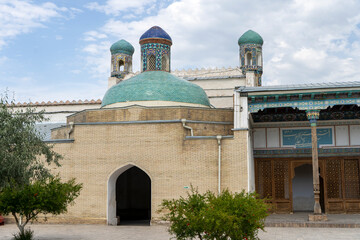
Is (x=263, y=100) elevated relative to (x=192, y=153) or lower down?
elevated

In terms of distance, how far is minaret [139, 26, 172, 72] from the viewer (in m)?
18.5

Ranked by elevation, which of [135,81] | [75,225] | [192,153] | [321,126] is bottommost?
[75,225]

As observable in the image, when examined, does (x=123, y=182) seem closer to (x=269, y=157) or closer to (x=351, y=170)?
(x=269, y=157)

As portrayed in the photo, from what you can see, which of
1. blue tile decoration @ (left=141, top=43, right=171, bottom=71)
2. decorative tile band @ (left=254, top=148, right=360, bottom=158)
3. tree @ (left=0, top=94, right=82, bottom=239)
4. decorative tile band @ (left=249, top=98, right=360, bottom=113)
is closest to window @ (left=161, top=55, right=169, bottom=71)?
blue tile decoration @ (left=141, top=43, right=171, bottom=71)

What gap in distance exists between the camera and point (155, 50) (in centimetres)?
1853

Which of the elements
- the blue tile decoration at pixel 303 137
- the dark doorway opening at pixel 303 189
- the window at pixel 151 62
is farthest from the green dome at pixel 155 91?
the dark doorway opening at pixel 303 189

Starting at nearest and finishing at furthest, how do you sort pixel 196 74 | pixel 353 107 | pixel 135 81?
pixel 353 107
pixel 135 81
pixel 196 74

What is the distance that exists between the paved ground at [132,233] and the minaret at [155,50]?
705 centimetres

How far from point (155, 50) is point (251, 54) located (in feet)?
34.0

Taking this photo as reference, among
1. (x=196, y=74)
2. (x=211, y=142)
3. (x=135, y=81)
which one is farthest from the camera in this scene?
(x=196, y=74)

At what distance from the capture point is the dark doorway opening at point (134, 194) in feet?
60.3

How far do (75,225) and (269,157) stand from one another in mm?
7284

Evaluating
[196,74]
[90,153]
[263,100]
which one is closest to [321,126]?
[263,100]

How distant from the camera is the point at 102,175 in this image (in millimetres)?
14672
